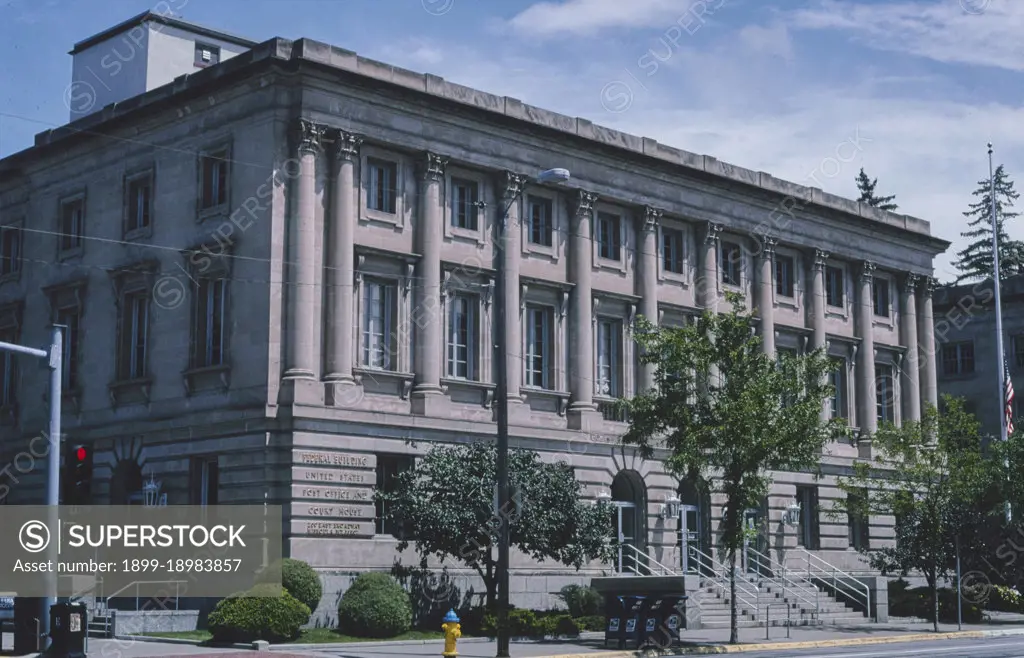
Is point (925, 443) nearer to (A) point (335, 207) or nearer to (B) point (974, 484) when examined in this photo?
(B) point (974, 484)

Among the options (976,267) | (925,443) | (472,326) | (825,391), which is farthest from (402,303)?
(976,267)

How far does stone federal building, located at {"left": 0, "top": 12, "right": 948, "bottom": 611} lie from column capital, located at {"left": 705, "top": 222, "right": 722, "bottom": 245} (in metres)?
0.06

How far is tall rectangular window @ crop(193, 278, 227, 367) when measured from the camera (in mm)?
41781

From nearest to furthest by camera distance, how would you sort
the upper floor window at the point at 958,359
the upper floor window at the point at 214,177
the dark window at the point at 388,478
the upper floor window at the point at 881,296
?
1. the dark window at the point at 388,478
2. the upper floor window at the point at 214,177
3. the upper floor window at the point at 881,296
4. the upper floor window at the point at 958,359

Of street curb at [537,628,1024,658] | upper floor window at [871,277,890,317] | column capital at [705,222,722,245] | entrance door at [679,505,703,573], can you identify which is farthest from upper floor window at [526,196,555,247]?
upper floor window at [871,277,890,317]

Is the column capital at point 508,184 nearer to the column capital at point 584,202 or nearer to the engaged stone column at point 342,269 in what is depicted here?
the column capital at point 584,202

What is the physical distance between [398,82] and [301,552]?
46.4ft

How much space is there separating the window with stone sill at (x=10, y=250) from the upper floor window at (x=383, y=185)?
14846 mm

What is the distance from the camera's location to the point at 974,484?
44.6 metres

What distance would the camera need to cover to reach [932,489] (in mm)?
44156

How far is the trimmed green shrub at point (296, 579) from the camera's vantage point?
120ft

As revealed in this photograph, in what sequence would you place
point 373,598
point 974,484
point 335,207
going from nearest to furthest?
point 373,598 → point 335,207 → point 974,484

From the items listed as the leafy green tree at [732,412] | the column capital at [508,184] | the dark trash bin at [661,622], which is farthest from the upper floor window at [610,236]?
the dark trash bin at [661,622]

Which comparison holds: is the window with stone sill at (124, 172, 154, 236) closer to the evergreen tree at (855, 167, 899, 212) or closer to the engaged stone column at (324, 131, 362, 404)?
the engaged stone column at (324, 131, 362, 404)
